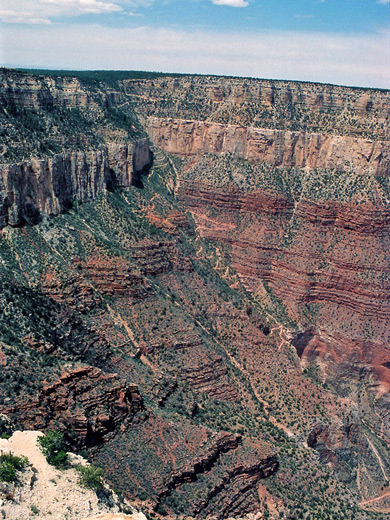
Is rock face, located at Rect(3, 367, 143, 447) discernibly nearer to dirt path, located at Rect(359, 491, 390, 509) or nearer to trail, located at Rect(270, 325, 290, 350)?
dirt path, located at Rect(359, 491, 390, 509)

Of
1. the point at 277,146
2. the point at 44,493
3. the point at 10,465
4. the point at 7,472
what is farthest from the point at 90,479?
the point at 277,146

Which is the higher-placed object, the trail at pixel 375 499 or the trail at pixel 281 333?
the trail at pixel 281 333

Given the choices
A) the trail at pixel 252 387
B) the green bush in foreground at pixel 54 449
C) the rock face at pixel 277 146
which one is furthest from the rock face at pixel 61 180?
the green bush in foreground at pixel 54 449

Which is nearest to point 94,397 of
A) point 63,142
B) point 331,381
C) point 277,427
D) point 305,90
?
point 277,427

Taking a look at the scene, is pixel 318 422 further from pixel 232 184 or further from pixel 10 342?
pixel 232 184

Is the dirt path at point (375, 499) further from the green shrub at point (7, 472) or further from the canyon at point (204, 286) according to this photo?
the green shrub at point (7, 472)

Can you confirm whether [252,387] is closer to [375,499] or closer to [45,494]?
[375,499]

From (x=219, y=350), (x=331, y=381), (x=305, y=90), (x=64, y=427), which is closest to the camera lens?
(x=64, y=427)
